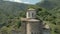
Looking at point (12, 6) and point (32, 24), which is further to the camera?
point (12, 6)

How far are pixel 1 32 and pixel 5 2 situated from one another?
2680 inches

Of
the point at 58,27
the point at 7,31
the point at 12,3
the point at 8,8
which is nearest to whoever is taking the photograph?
the point at 58,27

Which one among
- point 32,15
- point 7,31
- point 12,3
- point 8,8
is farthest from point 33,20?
point 12,3

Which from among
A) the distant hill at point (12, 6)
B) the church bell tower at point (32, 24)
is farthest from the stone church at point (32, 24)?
the distant hill at point (12, 6)

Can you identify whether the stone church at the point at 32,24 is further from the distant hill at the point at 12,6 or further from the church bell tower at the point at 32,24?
the distant hill at the point at 12,6

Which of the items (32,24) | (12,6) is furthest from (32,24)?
(12,6)

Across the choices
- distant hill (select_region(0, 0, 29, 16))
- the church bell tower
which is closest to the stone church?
the church bell tower

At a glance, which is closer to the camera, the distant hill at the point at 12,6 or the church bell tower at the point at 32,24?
the church bell tower at the point at 32,24

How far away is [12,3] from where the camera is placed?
98688 millimetres

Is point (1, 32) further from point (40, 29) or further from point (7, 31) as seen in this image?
point (40, 29)

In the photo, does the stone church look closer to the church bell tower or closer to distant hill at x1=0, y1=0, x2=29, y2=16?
the church bell tower

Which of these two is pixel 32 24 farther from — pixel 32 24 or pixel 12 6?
pixel 12 6

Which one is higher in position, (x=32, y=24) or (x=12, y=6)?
(x=12, y=6)

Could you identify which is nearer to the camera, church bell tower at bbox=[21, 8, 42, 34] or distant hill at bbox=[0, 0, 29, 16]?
church bell tower at bbox=[21, 8, 42, 34]
